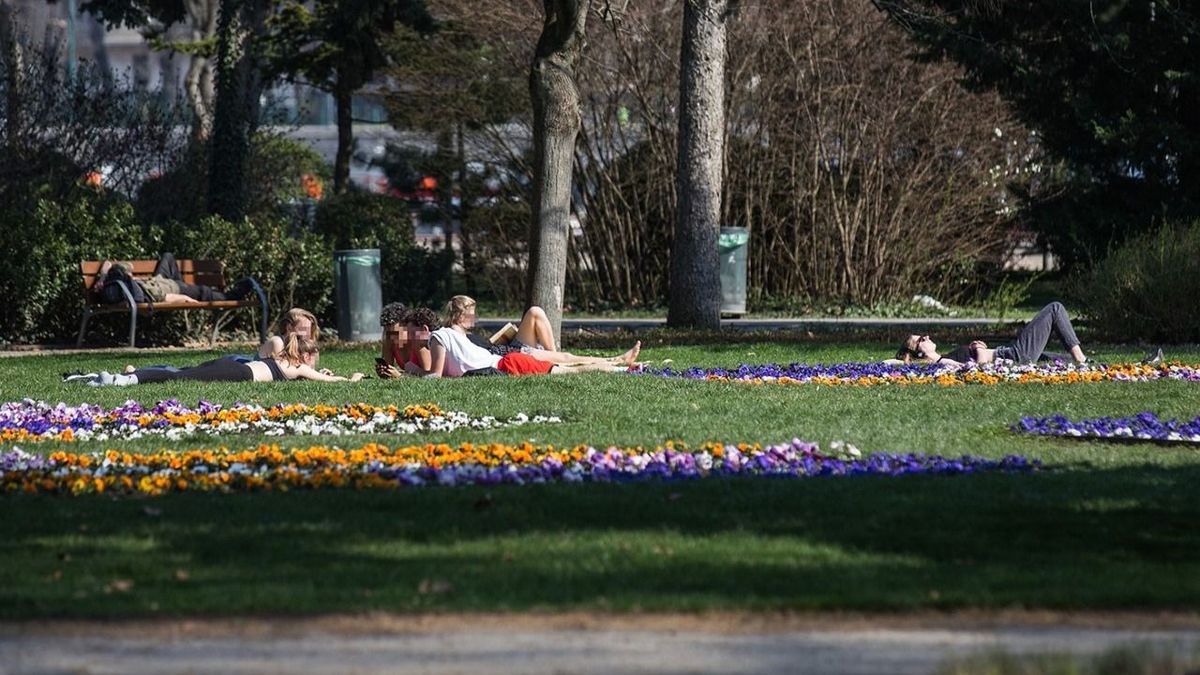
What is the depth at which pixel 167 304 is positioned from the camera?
17.1 metres

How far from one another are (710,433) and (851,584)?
362cm

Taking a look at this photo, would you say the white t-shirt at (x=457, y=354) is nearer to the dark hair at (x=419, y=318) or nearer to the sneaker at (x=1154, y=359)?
the dark hair at (x=419, y=318)

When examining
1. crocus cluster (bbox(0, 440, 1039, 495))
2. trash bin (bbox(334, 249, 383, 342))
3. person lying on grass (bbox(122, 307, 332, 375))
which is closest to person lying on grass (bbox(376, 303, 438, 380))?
person lying on grass (bbox(122, 307, 332, 375))

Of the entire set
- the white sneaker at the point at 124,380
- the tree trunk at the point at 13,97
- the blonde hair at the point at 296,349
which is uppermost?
the tree trunk at the point at 13,97

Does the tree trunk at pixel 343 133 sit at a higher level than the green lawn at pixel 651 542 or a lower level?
higher

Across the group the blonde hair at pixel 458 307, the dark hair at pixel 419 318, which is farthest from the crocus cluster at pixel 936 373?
the dark hair at pixel 419 318

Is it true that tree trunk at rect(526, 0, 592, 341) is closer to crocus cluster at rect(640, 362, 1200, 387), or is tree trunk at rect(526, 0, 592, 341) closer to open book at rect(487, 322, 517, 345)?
open book at rect(487, 322, 517, 345)

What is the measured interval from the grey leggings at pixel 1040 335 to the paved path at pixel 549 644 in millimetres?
8824

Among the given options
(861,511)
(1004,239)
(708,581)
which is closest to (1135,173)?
(1004,239)

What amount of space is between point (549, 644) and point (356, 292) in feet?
44.8

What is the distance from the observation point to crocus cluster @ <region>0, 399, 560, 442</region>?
9930mm

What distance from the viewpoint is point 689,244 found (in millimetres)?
19672

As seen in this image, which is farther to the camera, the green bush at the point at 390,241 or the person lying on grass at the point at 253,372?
the green bush at the point at 390,241

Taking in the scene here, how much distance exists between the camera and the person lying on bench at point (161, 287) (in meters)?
17.0
